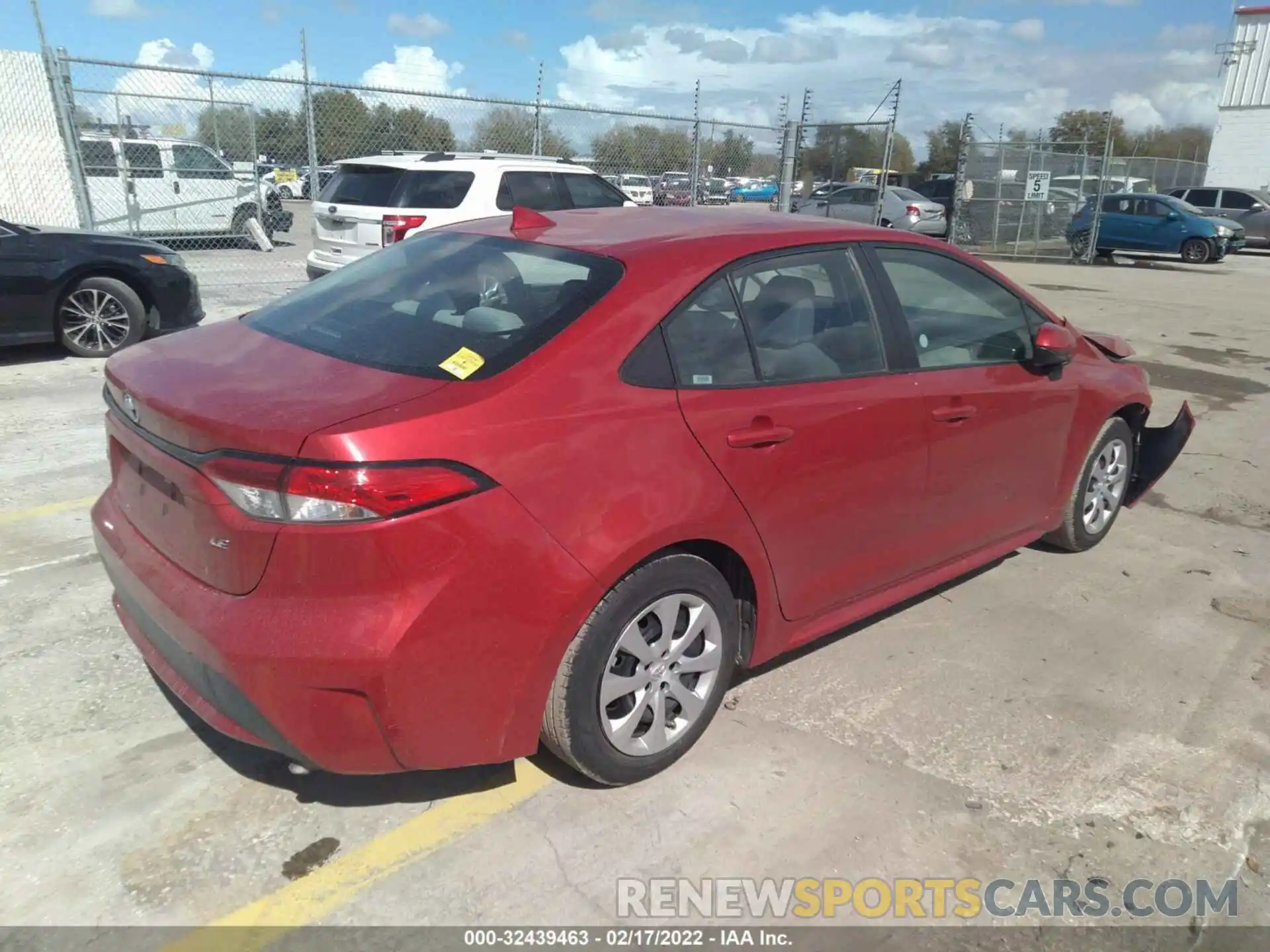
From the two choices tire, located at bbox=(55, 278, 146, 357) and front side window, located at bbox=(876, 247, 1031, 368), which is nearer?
front side window, located at bbox=(876, 247, 1031, 368)

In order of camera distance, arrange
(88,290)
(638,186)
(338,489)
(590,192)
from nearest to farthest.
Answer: (338,489) < (88,290) < (590,192) < (638,186)


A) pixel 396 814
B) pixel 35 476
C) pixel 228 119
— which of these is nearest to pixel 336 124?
pixel 228 119

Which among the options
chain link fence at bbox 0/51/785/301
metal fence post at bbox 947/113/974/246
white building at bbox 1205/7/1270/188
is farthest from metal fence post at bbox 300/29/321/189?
white building at bbox 1205/7/1270/188

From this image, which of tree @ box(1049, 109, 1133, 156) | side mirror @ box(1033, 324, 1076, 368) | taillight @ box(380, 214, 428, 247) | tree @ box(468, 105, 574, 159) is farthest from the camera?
tree @ box(1049, 109, 1133, 156)

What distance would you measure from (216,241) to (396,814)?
56.1 ft

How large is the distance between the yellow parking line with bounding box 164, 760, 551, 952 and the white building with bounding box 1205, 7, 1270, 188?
1791 inches

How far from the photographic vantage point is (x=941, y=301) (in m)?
3.82

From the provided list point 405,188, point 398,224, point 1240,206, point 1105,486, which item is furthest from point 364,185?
point 1240,206

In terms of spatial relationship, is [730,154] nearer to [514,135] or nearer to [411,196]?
[514,135]

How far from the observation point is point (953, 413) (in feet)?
11.6

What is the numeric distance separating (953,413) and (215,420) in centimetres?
254

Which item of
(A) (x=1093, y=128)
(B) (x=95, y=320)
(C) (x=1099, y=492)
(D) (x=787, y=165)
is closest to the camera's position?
(C) (x=1099, y=492)

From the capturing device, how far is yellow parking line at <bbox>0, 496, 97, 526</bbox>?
4645 millimetres

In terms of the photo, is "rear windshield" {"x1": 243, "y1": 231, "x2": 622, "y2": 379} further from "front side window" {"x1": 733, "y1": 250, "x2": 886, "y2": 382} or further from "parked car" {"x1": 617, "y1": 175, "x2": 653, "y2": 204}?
"parked car" {"x1": 617, "y1": 175, "x2": 653, "y2": 204}
